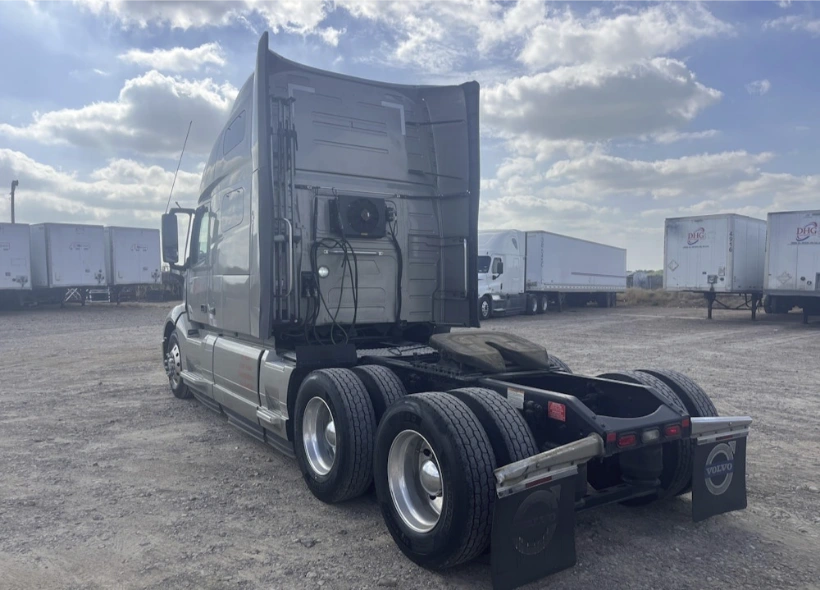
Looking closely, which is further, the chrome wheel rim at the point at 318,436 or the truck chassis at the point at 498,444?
the chrome wheel rim at the point at 318,436

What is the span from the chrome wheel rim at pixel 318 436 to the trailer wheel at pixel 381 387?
0.38 metres

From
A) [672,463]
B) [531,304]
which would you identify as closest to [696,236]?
[531,304]

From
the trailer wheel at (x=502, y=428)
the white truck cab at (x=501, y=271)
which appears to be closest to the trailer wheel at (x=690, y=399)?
the trailer wheel at (x=502, y=428)

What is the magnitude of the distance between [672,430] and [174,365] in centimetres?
659

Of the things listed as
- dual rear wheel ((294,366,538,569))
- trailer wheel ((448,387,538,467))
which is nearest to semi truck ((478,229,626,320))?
dual rear wheel ((294,366,538,569))

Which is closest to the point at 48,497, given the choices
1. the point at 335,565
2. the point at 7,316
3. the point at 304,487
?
the point at 304,487

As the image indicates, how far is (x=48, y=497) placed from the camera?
15.7ft

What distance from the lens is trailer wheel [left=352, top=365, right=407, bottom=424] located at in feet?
15.0

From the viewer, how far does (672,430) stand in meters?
3.69

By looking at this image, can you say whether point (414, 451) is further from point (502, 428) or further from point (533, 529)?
point (533, 529)

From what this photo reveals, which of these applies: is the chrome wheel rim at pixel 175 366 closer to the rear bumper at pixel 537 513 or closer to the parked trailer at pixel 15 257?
the rear bumper at pixel 537 513

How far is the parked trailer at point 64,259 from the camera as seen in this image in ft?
86.8

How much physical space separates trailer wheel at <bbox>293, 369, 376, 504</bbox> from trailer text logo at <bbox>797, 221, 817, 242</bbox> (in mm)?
20637

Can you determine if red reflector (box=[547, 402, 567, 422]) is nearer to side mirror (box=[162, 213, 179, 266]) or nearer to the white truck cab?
side mirror (box=[162, 213, 179, 266])
